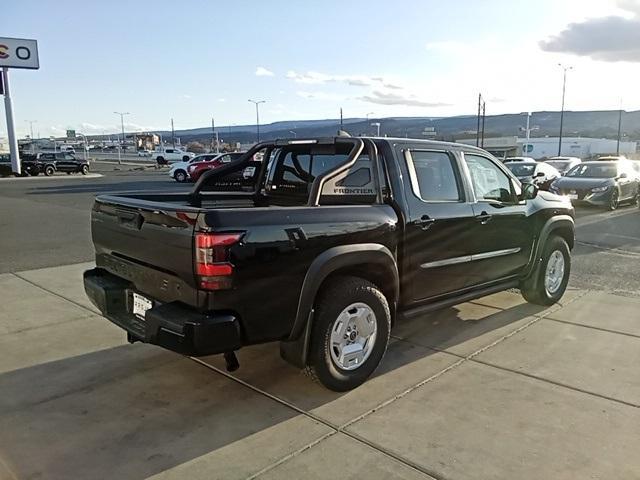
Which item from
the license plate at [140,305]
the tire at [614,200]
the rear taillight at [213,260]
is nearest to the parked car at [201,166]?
the tire at [614,200]

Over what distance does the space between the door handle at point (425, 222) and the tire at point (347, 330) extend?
66 centimetres

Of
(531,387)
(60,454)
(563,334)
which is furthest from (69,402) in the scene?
(563,334)

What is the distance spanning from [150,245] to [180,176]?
30947 mm

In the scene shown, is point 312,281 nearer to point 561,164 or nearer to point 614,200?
point 614,200

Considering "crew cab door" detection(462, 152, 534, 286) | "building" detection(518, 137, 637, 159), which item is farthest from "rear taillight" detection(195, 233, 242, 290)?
"building" detection(518, 137, 637, 159)

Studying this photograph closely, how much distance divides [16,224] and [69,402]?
10.5 m

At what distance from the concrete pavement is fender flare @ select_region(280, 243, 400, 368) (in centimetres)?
40

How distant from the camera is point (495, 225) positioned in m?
4.88

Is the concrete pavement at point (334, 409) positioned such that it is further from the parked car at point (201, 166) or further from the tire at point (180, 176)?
the tire at point (180, 176)

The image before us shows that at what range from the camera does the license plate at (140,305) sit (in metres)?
3.46

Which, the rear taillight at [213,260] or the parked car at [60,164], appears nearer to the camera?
the rear taillight at [213,260]

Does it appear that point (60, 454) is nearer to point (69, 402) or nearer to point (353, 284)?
point (69, 402)

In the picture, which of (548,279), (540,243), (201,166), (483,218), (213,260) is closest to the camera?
(213,260)

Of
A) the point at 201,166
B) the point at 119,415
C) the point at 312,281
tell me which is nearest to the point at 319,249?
the point at 312,281
